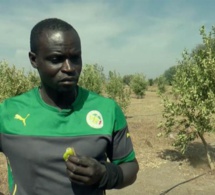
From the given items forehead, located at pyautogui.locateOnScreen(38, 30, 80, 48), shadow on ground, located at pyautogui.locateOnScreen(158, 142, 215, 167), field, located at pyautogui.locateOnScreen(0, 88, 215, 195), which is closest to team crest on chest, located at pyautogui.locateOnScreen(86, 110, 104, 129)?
forehead, located at pyautogui.locateOnScreen(38, 30, 80, 48)

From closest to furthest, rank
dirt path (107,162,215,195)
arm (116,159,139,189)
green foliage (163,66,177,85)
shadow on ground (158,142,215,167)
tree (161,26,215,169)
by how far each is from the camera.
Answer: arm (116,159,139,189) < dirt path (107,162,215,195) < tree (161,26,215,169) < green foliage (163,66,177,85) < shadow on ground (158,142,215,167)

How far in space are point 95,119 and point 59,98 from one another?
0.80 feet

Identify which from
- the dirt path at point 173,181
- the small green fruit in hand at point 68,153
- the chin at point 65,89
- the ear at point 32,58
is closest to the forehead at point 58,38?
the ear at point 32,58

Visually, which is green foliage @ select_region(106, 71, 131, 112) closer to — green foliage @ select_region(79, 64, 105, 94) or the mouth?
green foliage @ select_region(79, 64, 105, 94)

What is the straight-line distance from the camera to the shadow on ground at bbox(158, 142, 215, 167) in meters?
9.98

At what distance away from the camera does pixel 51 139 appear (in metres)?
1.71

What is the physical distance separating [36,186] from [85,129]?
40cm

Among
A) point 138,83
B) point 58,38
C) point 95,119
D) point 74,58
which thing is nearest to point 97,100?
point 95,119

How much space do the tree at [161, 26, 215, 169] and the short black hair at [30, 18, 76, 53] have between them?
7.16 meters

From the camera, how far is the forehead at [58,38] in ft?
5.76

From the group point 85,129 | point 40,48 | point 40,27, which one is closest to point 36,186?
point 85,129

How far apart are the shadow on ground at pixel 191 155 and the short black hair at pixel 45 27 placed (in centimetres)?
866

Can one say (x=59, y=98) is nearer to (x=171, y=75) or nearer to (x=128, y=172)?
(x=128, y=172)

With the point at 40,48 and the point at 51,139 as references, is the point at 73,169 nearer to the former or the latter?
the point at 51,139
